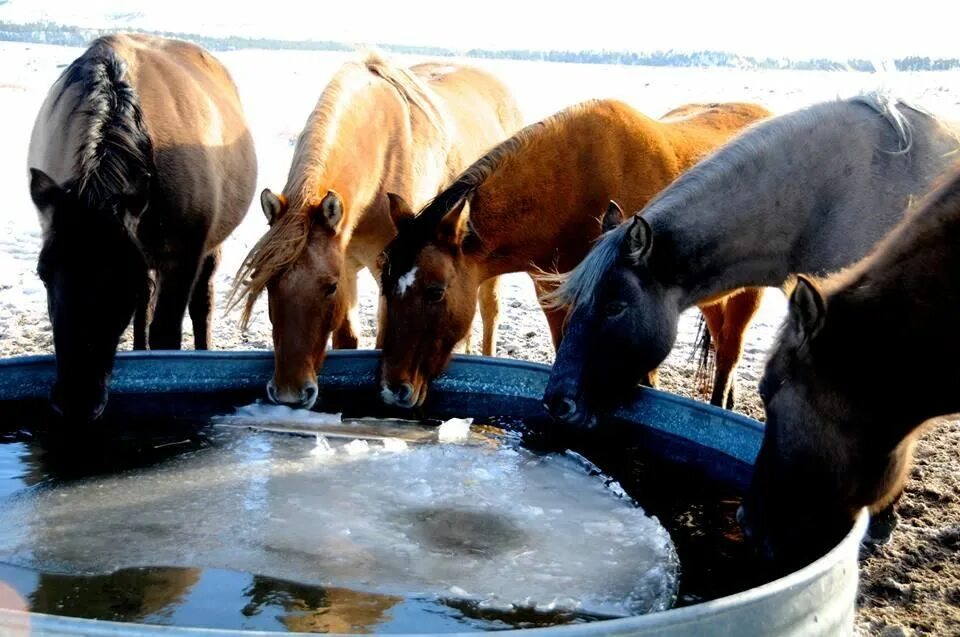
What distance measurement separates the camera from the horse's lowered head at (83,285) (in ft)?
11.1

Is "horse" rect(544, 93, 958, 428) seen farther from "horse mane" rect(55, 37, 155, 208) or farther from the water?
"horse mane" rect(55, 37, 155, 208)

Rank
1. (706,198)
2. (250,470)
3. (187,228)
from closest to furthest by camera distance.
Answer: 1. (250,470)
2. (706,198)
3. (187,228)

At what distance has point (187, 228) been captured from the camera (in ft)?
14.5

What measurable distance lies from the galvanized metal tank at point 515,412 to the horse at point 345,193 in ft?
0.61

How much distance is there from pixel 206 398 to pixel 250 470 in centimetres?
48

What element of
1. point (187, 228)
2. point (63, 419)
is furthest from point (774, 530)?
point (187, 228)

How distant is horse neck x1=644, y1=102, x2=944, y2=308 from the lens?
3.55m

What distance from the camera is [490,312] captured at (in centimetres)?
571

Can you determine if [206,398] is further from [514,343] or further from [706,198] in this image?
[514,343]

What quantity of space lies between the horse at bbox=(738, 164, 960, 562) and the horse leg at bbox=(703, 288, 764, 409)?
2.32 metres

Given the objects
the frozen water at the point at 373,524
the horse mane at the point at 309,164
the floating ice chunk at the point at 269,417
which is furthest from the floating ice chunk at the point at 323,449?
the horse mane at the point at 309,164

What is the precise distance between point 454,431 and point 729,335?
1.85 m

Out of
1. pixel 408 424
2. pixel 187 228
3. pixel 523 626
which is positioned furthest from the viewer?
pixel 187 228

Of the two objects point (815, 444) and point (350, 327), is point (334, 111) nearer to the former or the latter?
point (350, 327)
